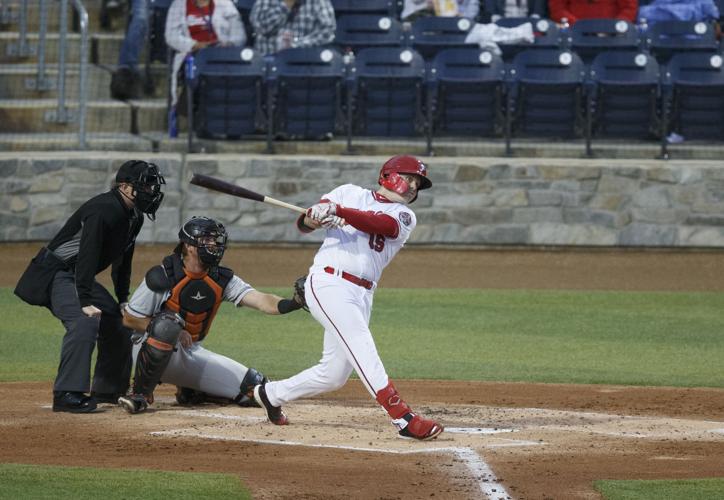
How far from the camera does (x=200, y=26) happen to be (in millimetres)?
15055

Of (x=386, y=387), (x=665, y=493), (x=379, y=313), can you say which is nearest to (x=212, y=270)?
(x=386, y=387)

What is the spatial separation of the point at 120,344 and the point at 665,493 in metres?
3.44

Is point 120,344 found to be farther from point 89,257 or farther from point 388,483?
point 388,483

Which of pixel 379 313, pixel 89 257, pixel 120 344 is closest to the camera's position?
pixel 89 257

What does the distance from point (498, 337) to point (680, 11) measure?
22.0 ft

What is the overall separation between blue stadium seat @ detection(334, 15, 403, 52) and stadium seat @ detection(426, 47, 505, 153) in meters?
0.85

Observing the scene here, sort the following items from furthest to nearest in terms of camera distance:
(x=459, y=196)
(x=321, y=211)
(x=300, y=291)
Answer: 1. (x=459, y=196)
2. (x=300, y=291)
3. (x=321, y=211)

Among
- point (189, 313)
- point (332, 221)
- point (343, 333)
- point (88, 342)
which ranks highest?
point (332, 221)

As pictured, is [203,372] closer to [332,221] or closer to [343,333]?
[343,333]

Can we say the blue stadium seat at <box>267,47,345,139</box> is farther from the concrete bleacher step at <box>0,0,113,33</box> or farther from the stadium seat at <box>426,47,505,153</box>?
the concrete bleacher step at <box>0,0,113,33</box>

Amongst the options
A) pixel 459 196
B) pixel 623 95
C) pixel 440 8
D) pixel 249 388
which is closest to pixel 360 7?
pixel 440 8

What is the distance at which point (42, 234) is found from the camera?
1407 centimetres

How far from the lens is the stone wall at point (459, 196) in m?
14.0

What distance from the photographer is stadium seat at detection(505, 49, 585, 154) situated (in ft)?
48.3
